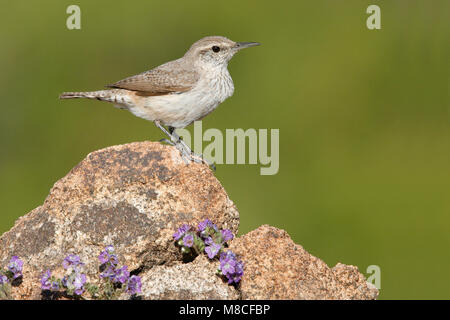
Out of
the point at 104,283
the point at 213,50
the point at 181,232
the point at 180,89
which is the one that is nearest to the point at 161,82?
the point at 180,89

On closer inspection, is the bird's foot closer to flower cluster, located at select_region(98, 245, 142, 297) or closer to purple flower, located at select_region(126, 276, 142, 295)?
flower cluster, located at select_region(98, 245, 142, 297)

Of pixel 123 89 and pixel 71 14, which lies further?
pixel 71 14

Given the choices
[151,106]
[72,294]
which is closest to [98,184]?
[72,294]

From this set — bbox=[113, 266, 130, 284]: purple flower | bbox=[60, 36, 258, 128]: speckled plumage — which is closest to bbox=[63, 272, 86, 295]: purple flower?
bbox=[113, 266, 130, 284]: purple flower

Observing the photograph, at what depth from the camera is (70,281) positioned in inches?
203

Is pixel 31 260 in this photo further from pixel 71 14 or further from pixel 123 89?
pixel 71 14

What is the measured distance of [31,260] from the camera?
583 centimetres

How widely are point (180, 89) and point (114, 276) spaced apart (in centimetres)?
353

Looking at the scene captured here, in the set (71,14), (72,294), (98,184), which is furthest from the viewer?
(71,14)

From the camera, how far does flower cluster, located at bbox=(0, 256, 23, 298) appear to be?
5355mm

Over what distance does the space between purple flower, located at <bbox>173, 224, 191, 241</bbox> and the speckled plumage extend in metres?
2.61

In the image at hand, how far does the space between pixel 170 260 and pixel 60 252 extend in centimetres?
95
